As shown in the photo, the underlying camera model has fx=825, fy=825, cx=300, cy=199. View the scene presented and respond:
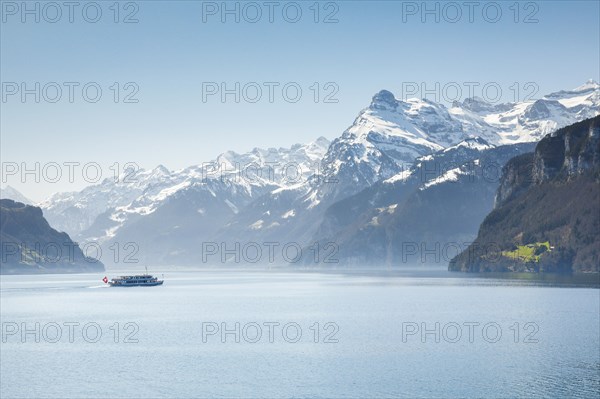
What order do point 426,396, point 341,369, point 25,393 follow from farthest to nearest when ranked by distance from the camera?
point 341,369, point 25,393, point 426,396

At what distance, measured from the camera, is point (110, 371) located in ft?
376

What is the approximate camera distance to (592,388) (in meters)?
95.1

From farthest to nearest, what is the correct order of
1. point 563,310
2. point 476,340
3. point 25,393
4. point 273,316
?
1. point 273,316
2. point 563,310
3. point 476,340
4. point 25,393

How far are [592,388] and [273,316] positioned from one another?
105 m

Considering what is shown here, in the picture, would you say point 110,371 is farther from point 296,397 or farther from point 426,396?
point 426,396

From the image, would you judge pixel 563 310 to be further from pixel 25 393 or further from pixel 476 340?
pixel 25 393

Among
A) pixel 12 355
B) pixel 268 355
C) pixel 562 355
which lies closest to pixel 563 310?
pixel 562 355

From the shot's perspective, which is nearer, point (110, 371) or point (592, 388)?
point (592, 388)

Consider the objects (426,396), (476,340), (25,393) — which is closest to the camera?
(426,396)

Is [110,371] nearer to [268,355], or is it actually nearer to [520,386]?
[268,355]

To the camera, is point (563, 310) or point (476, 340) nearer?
point (476, 340)

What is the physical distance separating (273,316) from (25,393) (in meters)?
95.5

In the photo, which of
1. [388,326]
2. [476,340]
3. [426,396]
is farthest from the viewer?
[388,326]

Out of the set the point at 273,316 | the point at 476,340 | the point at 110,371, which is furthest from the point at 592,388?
the point at 273,316
